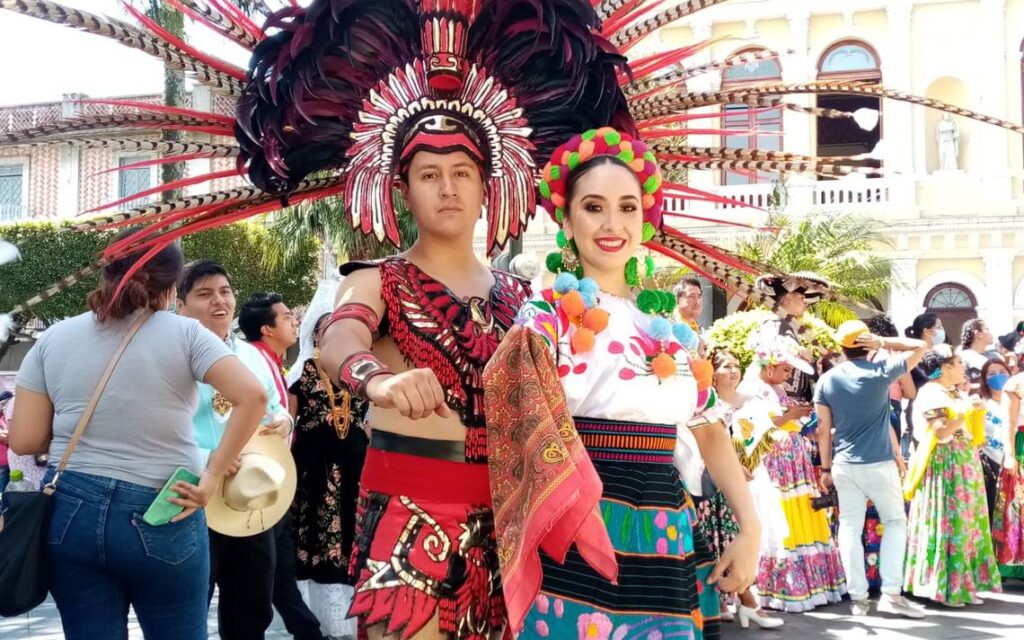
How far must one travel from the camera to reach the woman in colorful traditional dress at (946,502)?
786 cm

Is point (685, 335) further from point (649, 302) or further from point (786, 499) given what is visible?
point (786, 499)

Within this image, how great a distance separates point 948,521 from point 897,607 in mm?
870

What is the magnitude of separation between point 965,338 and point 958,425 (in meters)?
2.49

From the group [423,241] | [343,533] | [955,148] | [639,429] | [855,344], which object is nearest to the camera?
[639,429]

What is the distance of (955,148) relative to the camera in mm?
23438

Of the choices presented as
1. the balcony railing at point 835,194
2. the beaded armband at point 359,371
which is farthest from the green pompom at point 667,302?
the balcony railing at point 835,194

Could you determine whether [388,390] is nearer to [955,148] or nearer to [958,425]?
[958,425]

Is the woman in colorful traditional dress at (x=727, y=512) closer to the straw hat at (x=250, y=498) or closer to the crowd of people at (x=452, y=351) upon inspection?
the straw hat at (x=250, y=498)

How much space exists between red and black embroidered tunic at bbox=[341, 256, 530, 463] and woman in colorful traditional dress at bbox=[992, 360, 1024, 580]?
7020mm

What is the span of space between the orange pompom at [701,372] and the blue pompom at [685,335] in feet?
0.14

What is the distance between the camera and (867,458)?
7.44 meters

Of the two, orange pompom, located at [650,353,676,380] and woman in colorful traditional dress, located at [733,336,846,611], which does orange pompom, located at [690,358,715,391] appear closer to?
orange pompom, located at [650,353,676,380]

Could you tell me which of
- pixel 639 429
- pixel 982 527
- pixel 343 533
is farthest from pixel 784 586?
pixel 639 429

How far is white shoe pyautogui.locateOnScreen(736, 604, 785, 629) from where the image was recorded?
277 inches
